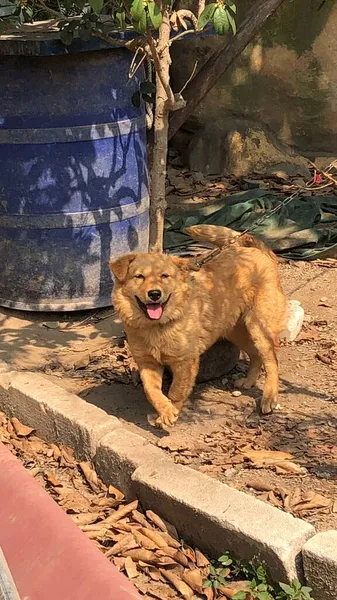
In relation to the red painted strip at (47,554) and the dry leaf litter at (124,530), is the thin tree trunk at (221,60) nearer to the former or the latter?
the dry leaf litter at (124,530)

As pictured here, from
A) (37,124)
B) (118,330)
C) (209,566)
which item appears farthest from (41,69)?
(209,566)

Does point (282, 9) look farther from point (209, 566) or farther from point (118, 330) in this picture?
point (209, 566)

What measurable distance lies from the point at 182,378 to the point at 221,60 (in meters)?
3.69

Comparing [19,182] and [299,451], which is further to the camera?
[19,182]

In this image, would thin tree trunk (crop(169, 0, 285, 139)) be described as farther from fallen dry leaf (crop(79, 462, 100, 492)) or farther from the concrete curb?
the concrete curb

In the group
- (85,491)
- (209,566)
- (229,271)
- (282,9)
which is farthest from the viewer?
(282,9)

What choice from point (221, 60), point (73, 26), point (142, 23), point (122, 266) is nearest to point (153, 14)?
point (142, 23)

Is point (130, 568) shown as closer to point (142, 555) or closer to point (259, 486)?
point (142, 555)

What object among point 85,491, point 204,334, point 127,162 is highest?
point 127,162

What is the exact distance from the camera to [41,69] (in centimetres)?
579

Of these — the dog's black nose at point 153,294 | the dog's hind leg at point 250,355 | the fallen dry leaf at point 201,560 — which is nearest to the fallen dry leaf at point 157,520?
the fallen dry leaf at point 201,560

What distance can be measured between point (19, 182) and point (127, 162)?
823 mm

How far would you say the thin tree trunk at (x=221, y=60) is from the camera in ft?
23.1

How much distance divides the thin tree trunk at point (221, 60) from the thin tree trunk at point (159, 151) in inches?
66.5
